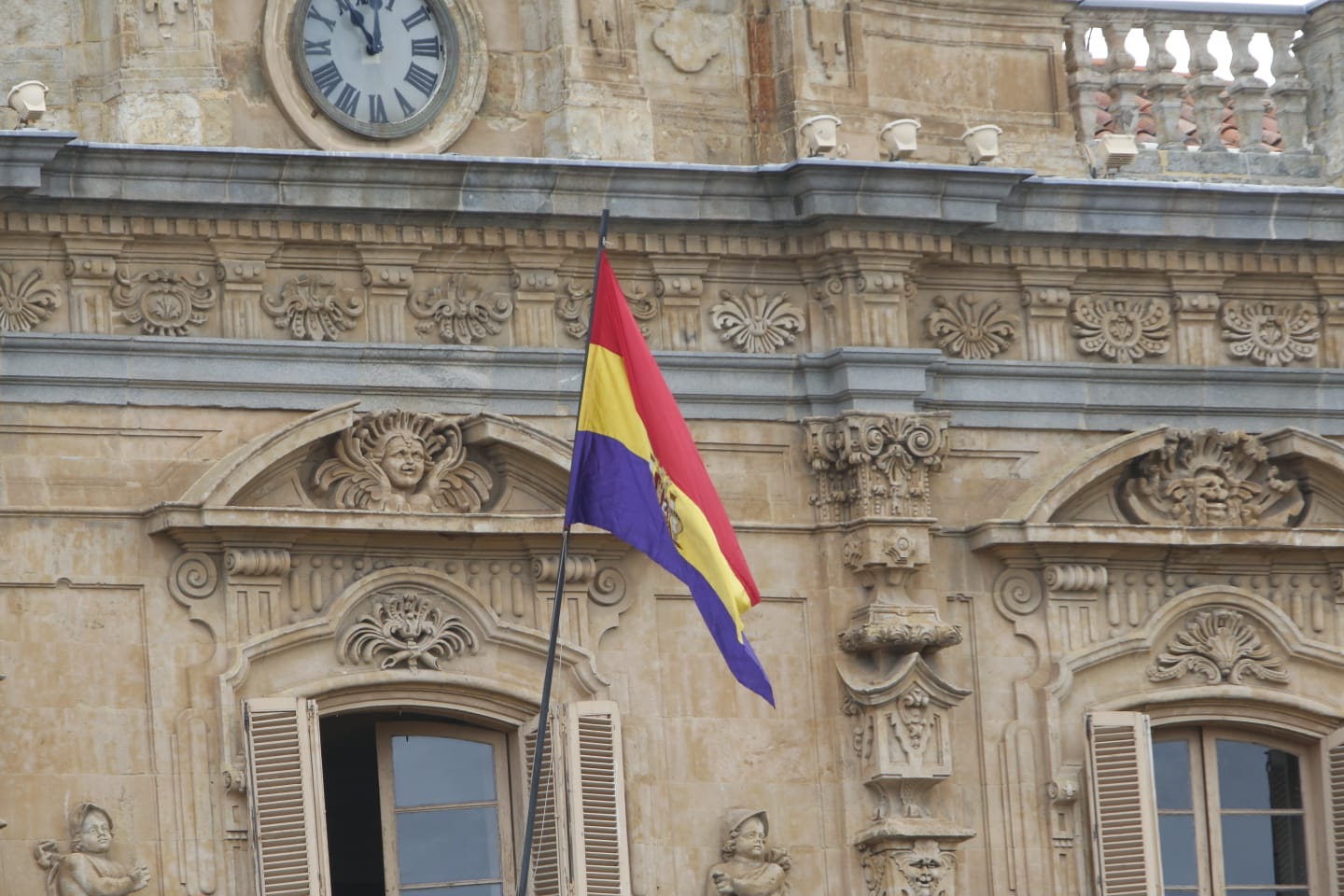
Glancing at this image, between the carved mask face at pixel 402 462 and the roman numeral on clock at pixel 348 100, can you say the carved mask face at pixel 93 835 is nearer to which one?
the carved mask face at pixel 402 462

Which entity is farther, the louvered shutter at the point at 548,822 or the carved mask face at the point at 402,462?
the carved mask face at the point at 402,462

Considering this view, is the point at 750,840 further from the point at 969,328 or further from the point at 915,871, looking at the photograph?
the point at 969,328

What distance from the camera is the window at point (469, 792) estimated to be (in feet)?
68.3

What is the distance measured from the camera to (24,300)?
68.5 feet

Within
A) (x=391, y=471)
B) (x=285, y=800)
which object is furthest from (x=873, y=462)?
(x=285, y=800)

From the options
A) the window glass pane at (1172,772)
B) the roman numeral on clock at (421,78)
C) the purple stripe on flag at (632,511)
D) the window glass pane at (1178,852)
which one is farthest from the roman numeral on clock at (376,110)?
the window glass pane at (1178,852)

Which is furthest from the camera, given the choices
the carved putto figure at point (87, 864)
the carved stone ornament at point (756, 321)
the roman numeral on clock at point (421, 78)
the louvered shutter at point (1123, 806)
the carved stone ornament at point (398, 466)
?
the carved stone ornament at point (756, 321)

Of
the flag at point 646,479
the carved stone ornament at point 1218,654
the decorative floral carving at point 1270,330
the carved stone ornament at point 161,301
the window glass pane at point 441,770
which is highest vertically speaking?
the carved stone ornament at point 161,301

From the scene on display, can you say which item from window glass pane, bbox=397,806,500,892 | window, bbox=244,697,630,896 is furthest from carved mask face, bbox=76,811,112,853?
window glass pane, bbox=397,806,500,892

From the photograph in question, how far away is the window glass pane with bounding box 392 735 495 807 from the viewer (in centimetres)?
2136

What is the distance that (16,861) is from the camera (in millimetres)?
20297

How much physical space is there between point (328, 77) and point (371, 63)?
0.25 m

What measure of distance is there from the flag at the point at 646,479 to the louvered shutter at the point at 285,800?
5.82 feet

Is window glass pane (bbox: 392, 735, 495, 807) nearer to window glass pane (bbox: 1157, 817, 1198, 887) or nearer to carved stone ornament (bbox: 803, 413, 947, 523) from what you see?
carved stone ornament (bbox: 803, 413, 947, 523)
